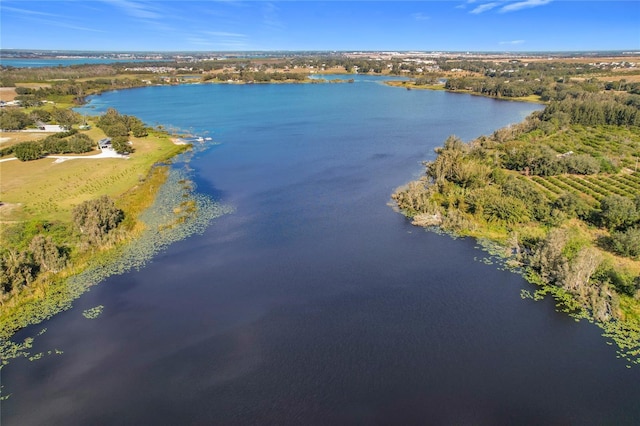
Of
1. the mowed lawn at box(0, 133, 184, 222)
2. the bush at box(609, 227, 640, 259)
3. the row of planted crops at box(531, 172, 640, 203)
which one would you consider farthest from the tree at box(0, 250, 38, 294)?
the row of planted crops at box(531, 172, 640, 203)

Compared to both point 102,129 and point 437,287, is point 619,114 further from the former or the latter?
point 102,129

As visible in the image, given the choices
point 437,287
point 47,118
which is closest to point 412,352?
point 437,287

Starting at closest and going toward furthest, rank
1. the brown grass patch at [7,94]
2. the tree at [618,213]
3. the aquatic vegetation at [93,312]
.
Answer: the aquatic vegetation at [93,312]
the tree at [618,213]
the brown grass patch at [7,94]

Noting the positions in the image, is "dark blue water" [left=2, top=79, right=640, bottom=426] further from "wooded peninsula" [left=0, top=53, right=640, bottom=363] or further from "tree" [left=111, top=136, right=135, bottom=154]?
"tree" [left=111, top=136, right=135, bottom=154]

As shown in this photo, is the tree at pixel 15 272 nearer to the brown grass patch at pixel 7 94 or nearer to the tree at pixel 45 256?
the tree at pixel 45 256

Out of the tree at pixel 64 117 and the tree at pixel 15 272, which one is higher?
the tree at pixel 64 117

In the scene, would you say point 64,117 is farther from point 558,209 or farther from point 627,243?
point 627,243

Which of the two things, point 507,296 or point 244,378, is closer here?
point 244,378

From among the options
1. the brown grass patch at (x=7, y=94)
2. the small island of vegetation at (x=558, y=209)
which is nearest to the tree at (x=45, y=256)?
the small island of vegetation at (x=558, y=209)
